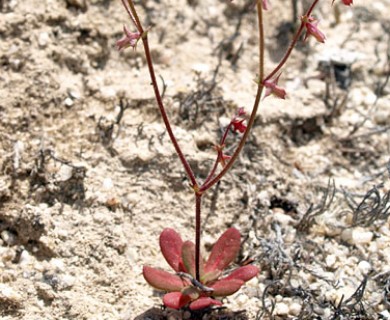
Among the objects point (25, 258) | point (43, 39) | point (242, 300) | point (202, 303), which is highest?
point (43, 39)

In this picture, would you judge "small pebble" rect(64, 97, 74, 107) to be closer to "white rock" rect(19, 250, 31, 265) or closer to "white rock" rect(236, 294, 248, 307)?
"white rock" rect(19, 250, 31, 265)

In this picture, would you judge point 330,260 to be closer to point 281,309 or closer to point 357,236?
point 357,236

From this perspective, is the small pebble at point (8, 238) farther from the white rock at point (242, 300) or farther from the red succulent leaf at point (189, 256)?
the white rock at point (242, 300)

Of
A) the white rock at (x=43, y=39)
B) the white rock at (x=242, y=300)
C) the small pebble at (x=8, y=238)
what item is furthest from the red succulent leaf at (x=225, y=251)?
the white rock at (x=43, y=39)

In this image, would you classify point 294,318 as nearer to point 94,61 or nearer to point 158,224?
point 158,224

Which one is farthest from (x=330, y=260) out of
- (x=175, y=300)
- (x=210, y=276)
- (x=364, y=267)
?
(x=175, y=300)

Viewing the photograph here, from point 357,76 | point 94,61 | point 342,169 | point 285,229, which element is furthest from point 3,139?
point 357,76
